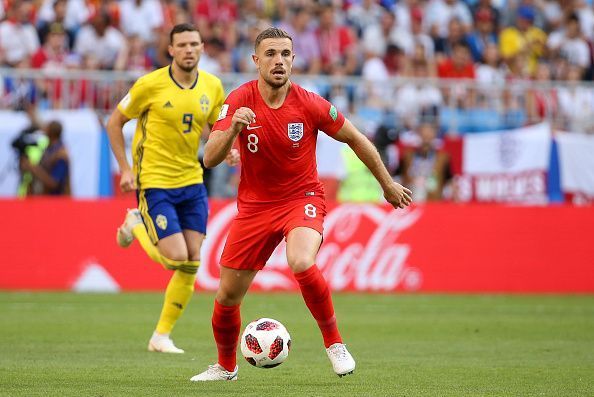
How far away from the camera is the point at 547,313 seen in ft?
50.9

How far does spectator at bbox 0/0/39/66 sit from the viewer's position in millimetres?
20525

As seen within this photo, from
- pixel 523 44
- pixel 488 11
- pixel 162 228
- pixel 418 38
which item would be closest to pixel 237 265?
pixel 162 228

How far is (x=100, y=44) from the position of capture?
2112 cm

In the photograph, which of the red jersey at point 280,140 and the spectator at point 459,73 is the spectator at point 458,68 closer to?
the spectator at point 459,73

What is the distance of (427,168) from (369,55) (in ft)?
10.9

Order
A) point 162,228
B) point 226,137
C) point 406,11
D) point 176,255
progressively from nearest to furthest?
point 226,137 < point 176,255 < point 162,228 < point 406,11

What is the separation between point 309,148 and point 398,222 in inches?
386

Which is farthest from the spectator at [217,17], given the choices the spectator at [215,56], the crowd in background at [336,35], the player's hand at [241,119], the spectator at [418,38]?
the player's hand at [241,119]

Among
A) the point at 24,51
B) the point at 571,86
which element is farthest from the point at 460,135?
the point at 24,51

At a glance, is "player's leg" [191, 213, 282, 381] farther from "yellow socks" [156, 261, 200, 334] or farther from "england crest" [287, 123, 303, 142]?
"yellow socks" [156, 261, 200, 334]

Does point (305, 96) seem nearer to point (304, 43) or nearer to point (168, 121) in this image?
point (168, 121)

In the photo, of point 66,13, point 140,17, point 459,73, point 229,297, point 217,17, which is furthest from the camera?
point 217,17

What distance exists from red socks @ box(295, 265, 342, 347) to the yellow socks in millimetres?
2785

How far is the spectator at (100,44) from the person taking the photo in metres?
21.0
